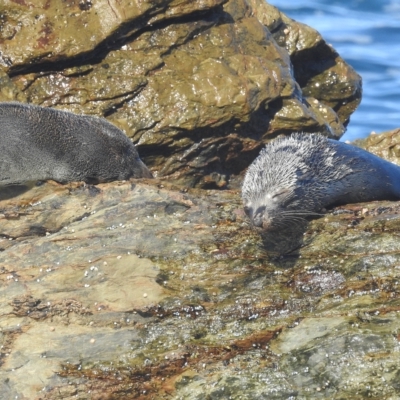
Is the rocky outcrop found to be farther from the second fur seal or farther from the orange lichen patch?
the orange lichen patch

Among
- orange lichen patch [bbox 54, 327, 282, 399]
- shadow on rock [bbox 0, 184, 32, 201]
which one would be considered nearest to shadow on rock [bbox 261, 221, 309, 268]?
orange lichen patch [bbox 54, 327, 282, 399]

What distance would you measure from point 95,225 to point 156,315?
4.18 ft

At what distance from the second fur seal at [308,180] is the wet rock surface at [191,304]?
241mm

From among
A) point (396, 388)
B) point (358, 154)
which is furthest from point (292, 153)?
point (396, 388)

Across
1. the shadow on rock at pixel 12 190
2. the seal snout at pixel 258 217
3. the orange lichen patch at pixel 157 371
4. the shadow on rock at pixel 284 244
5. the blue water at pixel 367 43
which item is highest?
the seal snout at pixel 258 217

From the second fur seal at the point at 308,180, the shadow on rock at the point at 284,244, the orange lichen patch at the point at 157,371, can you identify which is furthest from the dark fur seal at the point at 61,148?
the orange lichen patch at the point at 157,371

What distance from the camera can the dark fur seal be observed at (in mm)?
7895

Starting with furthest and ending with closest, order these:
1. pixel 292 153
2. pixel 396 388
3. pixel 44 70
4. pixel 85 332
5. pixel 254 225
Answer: pixel 44 70 < pixel 292 153 < pixel 254 225 < pixel 85 332 < pixel 396 388

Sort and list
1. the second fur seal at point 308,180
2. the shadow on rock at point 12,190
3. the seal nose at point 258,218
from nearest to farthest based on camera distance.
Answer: the seal nose at point 258,218
the second fur seal at point 308,180
the shadow on rock at point 12,190

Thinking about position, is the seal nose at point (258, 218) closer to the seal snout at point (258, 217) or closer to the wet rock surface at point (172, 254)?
the seal snout at point (258, 217)

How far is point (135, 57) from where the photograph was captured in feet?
30.4

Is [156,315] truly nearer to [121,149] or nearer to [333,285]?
[333,285]

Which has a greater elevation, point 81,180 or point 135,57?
point 135,57

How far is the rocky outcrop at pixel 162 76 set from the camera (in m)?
9.03
